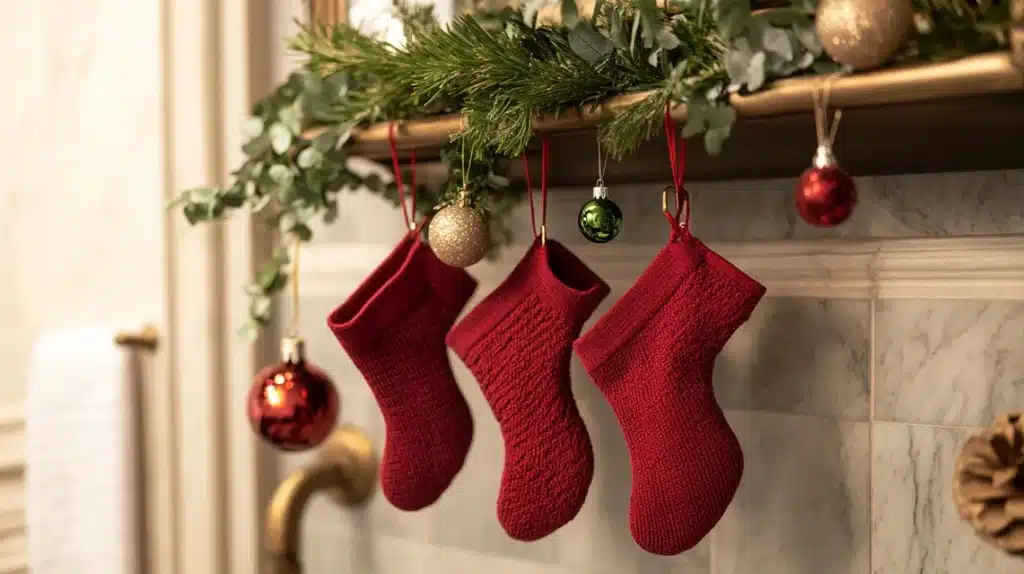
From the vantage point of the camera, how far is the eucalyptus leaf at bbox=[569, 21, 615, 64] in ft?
2.02

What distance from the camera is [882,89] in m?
0.50

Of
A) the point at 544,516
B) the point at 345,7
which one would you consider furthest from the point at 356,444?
the point at 345,7

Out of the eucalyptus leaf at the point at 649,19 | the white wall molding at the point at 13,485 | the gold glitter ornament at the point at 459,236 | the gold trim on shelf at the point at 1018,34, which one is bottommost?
the white wall molding at the point at 13,485

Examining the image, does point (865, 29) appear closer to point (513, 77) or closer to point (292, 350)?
point (513, 77)

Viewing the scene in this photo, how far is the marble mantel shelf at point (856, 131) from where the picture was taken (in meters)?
0.49

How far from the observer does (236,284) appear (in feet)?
Result: 3.63

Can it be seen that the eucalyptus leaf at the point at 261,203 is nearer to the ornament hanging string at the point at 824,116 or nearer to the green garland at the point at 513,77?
the green garland at the point at 513,77

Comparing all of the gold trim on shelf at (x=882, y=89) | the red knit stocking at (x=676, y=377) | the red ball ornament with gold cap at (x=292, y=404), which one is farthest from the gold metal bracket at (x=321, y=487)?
the gold trim on shelf at (x=882, y=89)

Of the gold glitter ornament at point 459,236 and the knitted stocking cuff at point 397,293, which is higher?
the gold glitter ornament at point 459,236

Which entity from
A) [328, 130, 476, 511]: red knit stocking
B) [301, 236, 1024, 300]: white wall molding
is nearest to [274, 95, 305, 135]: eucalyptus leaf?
[328, 130, 476, 511]: red knit stocking

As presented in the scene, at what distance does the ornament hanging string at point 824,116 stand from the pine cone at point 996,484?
21 centimetres

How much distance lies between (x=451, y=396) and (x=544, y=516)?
0.15 m

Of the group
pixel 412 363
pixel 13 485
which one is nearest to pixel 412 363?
pixel 412 363

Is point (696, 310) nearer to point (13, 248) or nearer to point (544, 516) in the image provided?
point (544, 516)
